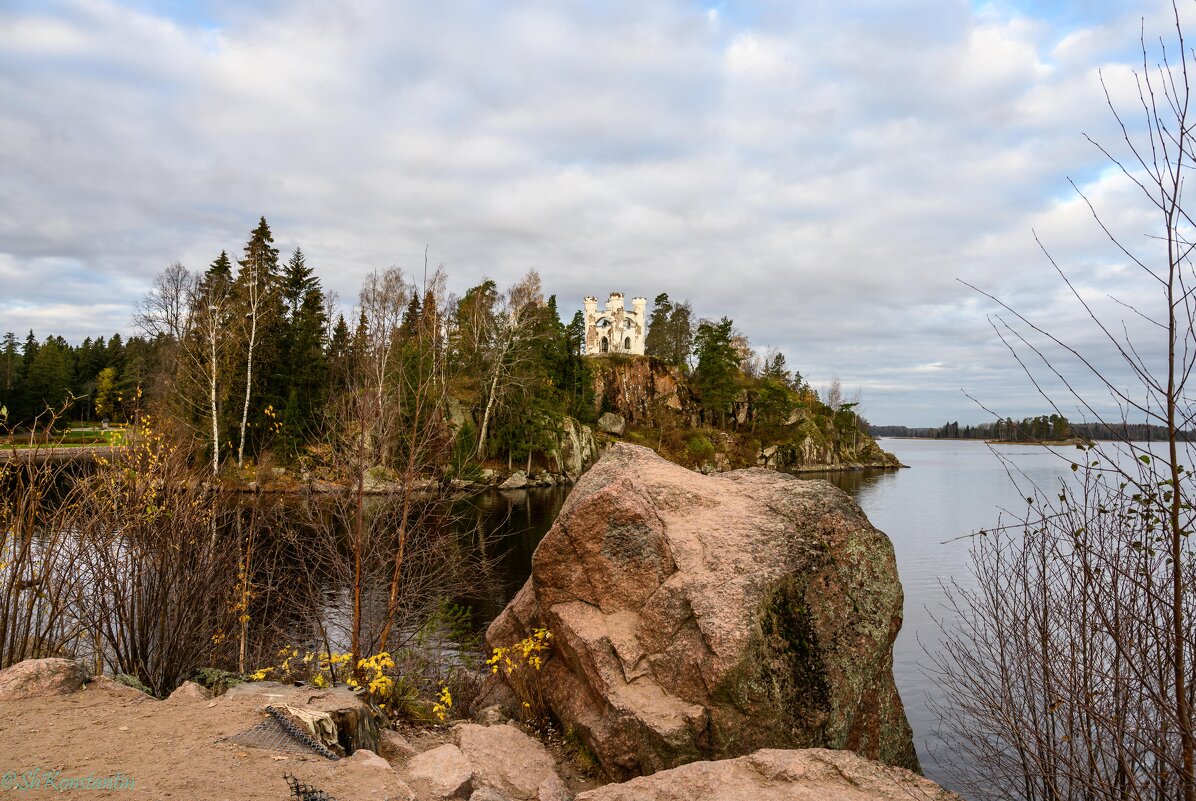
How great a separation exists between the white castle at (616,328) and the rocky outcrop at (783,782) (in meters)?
70.8

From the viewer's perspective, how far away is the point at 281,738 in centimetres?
556

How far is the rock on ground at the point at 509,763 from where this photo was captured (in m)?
6.35

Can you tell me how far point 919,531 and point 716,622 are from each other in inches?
1002

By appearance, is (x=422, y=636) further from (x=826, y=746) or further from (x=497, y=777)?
(x=826, y=746)

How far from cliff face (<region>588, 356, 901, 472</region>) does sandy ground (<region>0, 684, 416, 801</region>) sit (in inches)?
2378

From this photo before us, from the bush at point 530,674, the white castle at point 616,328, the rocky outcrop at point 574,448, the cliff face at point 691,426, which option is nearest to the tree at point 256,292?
the rocky outcrop at point 574,448

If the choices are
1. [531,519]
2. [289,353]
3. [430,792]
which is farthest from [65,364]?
[430,792]

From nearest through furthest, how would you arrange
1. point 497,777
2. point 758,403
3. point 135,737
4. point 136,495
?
point 135,737, point 497,777, point 136,495, point 758,403

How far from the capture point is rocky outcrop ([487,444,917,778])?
6637 mm

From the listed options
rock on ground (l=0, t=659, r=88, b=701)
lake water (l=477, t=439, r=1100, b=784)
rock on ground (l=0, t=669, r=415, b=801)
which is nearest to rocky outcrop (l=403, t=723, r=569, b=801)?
rock on ground (l=0, t=669, r=415, b=801)

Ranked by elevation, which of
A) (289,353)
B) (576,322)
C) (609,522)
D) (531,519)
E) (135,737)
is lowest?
(531,519)

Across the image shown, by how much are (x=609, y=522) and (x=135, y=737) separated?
15.3 feet

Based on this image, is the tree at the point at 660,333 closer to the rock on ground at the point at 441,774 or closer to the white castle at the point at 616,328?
the white castle at the point at 616,328

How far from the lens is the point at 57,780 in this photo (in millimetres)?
4590
